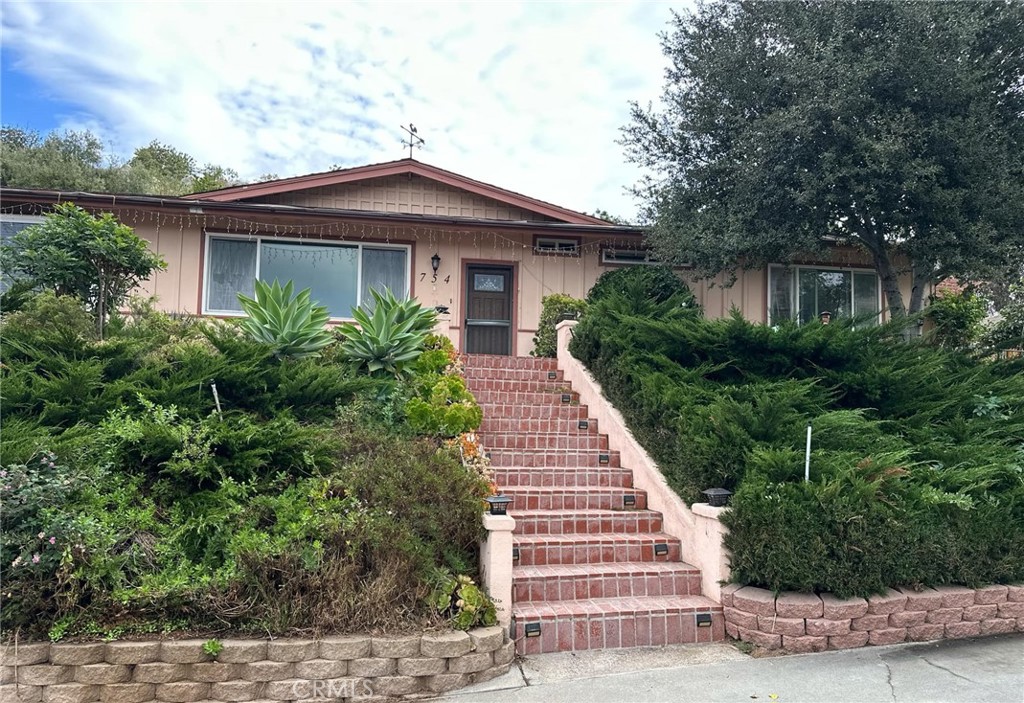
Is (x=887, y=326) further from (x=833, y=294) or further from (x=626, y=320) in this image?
(x=833, y=294)

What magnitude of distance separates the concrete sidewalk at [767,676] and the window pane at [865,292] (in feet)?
29.8

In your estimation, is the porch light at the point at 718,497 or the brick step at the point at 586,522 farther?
the brick step at the point at 586,522

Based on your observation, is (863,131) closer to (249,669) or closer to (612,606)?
(612,606)

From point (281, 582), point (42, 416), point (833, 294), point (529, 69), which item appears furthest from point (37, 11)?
point (833, 294)

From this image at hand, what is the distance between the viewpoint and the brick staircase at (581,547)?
4.56m

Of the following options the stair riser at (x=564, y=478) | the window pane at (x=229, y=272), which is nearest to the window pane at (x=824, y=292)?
the stair riser at (x=564, y=478)

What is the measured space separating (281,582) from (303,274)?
7.89 m

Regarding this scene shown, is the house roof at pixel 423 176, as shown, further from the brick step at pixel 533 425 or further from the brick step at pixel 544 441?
the brick step at pixel 544 441

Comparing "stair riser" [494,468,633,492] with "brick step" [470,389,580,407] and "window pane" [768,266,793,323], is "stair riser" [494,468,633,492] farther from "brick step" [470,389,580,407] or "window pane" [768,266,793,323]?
"window pane" [768,266,793,323]

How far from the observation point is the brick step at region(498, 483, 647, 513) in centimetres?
585

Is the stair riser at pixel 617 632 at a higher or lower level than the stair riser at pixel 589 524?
lower

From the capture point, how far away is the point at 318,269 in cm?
1118

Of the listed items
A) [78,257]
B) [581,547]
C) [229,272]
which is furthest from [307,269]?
[581,547]

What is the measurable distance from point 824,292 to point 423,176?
26.1ft
